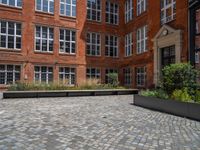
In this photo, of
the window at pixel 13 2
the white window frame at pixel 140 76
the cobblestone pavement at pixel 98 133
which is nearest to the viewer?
the cobblestone pavement at pixel 98 133

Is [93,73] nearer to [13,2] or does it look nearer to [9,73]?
[9,73]

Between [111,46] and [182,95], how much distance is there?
20368 millimetres

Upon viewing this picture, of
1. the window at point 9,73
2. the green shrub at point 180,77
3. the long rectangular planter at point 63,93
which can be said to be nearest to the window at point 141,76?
the long rectangular planter at point 63,93

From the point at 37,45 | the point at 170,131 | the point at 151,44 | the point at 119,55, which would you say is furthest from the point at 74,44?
the point at 170,131

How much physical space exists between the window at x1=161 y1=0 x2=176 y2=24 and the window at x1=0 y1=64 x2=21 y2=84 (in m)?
14.5

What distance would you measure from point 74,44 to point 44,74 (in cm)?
484

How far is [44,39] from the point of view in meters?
25.8

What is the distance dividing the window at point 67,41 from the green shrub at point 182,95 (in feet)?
58.3

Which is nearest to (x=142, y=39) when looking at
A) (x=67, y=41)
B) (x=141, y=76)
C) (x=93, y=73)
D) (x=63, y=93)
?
(x=141, y=76)

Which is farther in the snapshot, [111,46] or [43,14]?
[111,46]

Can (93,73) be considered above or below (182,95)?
above

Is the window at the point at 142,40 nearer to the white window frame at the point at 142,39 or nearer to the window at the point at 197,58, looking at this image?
the white window frame at the point at 142,39

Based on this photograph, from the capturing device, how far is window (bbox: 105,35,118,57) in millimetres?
29913

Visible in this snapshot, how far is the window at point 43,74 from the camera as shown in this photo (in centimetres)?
2522
